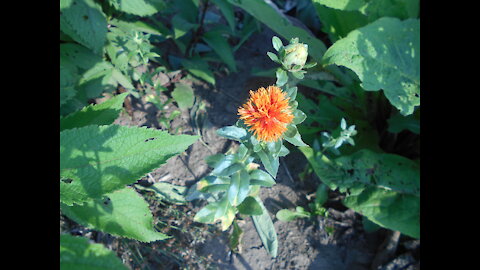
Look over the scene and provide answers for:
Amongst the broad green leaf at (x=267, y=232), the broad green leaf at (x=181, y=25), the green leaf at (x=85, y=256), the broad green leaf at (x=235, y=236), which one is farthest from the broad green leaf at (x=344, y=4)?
the green leaf at (x=85, y=256)

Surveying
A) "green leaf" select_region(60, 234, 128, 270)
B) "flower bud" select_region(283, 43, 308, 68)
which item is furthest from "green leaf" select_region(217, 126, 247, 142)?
"green leaf" select_region(60, 234, 128, 270)

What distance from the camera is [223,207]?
1815 millimetres

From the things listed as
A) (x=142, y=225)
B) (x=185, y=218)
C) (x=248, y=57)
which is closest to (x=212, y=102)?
(x=248, y=57)

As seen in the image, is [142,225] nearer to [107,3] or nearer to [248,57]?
[107,3]

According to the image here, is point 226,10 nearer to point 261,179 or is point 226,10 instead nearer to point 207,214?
point 261,179

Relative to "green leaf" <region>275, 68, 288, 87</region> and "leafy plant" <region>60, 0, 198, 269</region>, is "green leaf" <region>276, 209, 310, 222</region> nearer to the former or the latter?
"leafy plant" <region>60, 0, 198, 269</region>

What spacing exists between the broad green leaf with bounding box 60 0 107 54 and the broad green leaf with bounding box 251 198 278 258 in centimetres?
131

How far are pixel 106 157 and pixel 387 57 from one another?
5.19ft

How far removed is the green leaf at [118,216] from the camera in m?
1.51

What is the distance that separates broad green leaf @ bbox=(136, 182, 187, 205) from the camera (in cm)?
219

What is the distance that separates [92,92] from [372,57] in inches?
65.7

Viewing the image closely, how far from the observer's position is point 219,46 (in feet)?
8.77

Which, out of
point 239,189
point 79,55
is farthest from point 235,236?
point 79,55

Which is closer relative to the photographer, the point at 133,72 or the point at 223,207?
the point at 223,207
